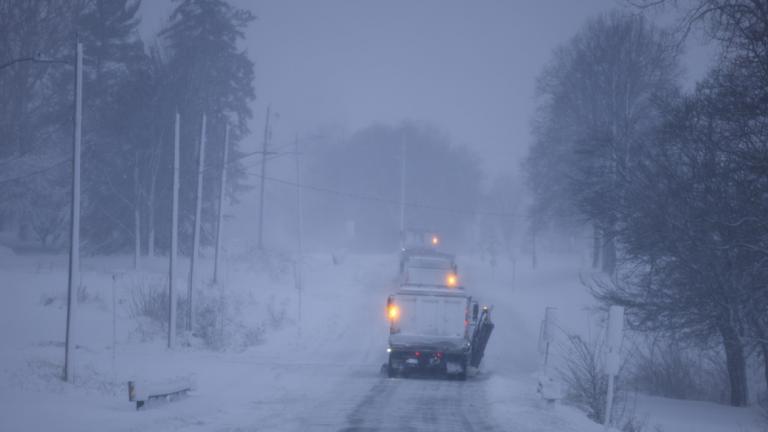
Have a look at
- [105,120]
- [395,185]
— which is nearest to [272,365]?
[105,120]

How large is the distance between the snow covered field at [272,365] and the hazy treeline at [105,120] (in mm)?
3113

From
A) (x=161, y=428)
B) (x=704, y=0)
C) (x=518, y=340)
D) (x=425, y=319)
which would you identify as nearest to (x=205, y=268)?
(x=518, y=340)

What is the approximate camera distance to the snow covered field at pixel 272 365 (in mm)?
14453

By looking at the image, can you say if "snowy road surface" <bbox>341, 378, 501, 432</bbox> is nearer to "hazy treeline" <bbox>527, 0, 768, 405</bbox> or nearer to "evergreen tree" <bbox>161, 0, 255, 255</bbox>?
"hazy treeline" <bbox>527, 0, 768, 405</bbox>

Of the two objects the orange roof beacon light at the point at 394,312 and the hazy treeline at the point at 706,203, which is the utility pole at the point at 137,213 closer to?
the orange roof beacon light at the point at 394,312

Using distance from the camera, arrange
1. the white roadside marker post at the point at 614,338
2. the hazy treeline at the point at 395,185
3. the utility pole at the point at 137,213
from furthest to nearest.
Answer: the hazy treeline at the point at 395,185 → the utility pole at the point at 137,213 → the white roadside marker post at the point at 614,338

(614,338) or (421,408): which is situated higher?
(614,338)

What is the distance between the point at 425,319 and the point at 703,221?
876 centimetres

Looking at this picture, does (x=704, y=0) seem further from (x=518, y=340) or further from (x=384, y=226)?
(x=384, y=226)

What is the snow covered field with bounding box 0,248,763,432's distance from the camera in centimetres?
1445

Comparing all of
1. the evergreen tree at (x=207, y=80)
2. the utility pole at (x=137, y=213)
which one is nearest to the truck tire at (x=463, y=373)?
the utility pole at (x=137, y=213)

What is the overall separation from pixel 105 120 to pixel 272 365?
2417 cm

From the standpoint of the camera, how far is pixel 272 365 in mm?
24203

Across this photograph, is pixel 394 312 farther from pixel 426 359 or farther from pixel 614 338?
pixel 614 338
